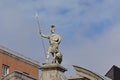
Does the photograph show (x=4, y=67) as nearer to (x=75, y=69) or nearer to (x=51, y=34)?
(x=75, y=69)

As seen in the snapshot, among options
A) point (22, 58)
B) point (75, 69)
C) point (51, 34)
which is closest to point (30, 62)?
point (22, 58)

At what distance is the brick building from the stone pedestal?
34.3 m

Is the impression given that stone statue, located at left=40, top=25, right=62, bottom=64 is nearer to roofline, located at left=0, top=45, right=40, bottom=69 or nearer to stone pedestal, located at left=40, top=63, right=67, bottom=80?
stone pedestal, located at left=40, top=63, right=67, bottom=80

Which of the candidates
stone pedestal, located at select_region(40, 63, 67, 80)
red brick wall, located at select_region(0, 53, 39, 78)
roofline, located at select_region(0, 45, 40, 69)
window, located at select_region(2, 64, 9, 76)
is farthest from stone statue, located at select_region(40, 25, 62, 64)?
window, located at select_region(2, 64, 9, 76)

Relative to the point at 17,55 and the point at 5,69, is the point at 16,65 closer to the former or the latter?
the point at 17,55

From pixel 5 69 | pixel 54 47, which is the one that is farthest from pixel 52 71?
pixel 5 69

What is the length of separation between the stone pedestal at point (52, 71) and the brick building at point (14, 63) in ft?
112

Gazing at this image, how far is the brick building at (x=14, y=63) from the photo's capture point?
7012cm

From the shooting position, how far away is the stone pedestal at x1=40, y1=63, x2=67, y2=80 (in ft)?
109

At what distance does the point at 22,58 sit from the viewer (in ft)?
243

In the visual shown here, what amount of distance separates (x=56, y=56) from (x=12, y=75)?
21.6 m

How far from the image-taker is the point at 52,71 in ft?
110

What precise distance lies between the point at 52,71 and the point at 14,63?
130ft

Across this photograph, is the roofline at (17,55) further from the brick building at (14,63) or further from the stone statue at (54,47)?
the stone statue at (54,47)
